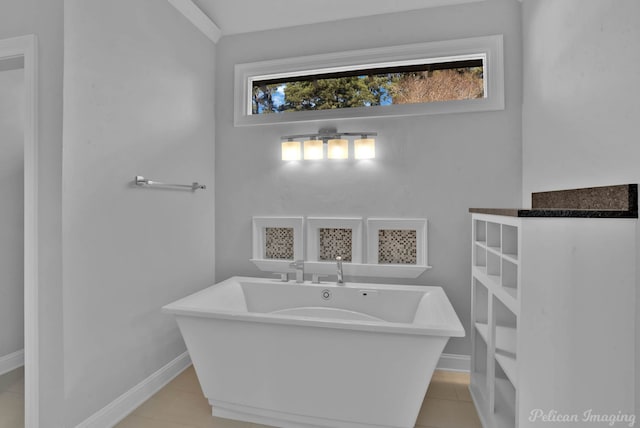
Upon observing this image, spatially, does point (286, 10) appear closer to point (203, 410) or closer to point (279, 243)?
point (279, 243)

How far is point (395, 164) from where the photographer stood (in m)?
2.38

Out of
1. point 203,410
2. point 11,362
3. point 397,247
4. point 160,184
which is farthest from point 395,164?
point 11,362

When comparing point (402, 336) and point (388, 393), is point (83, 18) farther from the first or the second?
point (388, 393)

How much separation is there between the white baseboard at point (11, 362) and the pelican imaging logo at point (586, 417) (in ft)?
10.3

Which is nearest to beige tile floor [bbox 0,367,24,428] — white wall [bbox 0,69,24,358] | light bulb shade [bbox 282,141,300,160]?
white wall [bbox 0,69,24,358]

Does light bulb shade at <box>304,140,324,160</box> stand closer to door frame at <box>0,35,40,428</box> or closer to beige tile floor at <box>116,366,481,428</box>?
door frame at <box>0,35,40,428</box>

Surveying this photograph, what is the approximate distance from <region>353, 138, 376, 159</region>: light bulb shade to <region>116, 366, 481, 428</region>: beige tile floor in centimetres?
164

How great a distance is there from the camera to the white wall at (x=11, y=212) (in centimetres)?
220

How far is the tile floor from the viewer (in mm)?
1704

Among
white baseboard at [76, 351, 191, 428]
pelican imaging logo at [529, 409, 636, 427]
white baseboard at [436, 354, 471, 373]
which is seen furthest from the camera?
white baseboard at [436, 354, 471, 373]

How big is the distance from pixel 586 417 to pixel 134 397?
220 cm

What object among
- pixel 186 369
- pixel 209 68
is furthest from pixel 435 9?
pixel 186 369

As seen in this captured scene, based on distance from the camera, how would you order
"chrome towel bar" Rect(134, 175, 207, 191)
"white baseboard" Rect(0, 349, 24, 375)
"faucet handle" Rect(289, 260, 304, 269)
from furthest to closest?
"faucet handle" Rect(289, 260, 304, 269), "white baseboard" Rect(0, 349, 24, 375), "chrome towel bar" Rect(134, 175, 207, 191)

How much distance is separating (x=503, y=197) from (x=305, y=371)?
1760mm
